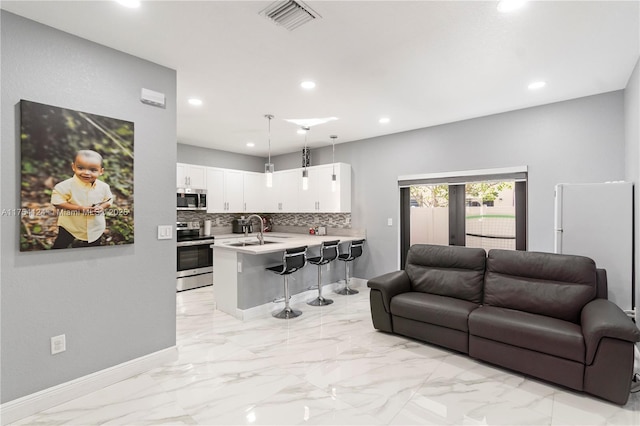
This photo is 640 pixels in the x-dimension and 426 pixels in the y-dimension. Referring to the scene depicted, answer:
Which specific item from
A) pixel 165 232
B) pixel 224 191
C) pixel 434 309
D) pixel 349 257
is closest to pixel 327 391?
pixel 434 309

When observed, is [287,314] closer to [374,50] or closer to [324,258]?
[324,258]

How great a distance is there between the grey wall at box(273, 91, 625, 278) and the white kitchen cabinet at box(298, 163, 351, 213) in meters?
0.18

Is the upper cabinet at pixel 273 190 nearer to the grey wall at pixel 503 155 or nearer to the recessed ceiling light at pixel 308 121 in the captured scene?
the grey wall at pixel 503 155

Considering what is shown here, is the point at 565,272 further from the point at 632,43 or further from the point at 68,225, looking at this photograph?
the point at 68,225

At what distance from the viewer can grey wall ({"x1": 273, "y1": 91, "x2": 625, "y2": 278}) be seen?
Answer: 3.65m

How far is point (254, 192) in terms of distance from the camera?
22.5 ft

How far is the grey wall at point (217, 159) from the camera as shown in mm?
6105

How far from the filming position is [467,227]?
483 cm

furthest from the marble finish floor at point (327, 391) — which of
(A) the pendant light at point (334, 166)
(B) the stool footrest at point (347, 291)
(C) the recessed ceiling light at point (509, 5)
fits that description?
(C) the recessed ceiling light at point (509, 5)

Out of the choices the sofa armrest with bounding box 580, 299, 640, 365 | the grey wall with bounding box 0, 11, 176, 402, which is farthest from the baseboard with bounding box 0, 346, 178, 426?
the sofa armrest with bounding box 580, 299, 640, 365

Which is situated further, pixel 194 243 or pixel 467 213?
pixel 194 243

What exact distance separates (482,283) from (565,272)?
2.43ft

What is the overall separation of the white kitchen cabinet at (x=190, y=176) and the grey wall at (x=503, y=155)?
257cm

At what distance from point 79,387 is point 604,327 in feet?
12.7
